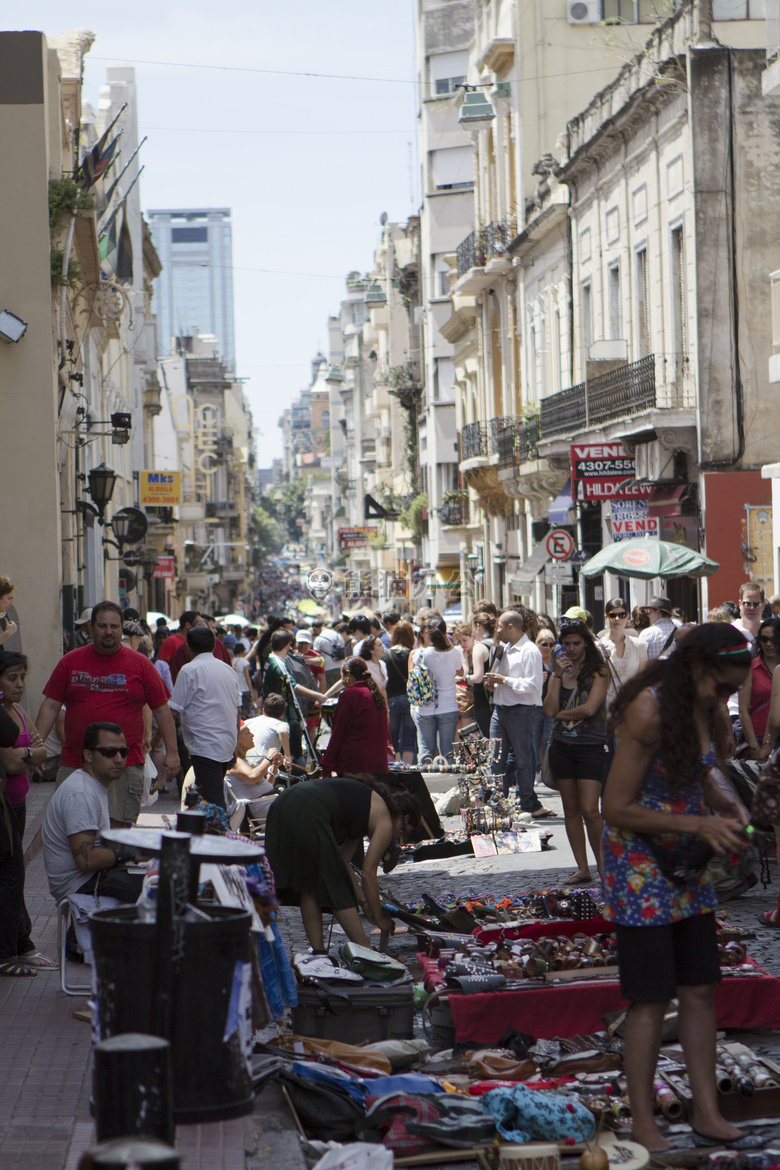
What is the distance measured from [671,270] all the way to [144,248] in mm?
32999

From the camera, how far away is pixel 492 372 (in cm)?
3962

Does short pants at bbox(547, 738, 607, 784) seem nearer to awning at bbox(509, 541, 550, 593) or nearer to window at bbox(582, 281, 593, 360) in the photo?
window at bbox(582, 281, 593, 360)

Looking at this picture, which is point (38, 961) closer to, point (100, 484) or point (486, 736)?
point (486, 736)

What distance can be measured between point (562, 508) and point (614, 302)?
4068 mm

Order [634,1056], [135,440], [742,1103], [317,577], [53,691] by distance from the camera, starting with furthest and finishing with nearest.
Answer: [135,440]
[317,577]
[53,691]
[742,1103]
[634,1056]

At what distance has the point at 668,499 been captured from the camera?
904 inches

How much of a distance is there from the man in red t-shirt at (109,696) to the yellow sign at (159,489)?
1337 inches

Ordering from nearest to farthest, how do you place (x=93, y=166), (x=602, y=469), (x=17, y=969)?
(x=17, y=969) → (x=93, y=166) → (x=602, y=469)

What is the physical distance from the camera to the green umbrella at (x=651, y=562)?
16.4 metres

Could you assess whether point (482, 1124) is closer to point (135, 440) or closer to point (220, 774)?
point (220, 774)

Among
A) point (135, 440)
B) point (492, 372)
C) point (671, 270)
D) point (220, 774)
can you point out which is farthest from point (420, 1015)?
point (135, 440)

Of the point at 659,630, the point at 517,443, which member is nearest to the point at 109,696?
the point at 659,630

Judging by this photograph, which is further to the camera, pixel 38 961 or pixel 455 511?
pixel 455 511

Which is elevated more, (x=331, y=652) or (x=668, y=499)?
(x=668, y=499)
